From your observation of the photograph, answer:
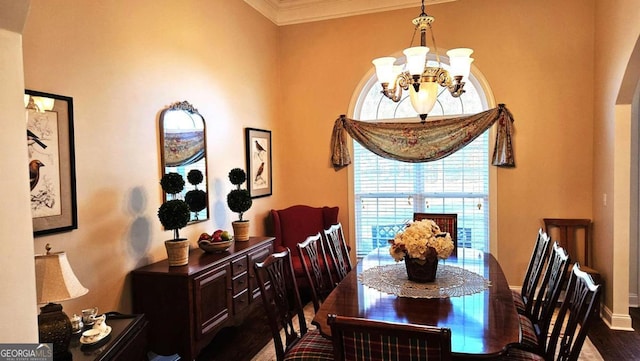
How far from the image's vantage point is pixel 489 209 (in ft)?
15.3

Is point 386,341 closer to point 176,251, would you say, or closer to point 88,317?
point 88,317

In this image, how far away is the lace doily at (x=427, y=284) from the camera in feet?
7.86

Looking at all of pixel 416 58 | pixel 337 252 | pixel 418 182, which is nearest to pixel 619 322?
pixel 418 182

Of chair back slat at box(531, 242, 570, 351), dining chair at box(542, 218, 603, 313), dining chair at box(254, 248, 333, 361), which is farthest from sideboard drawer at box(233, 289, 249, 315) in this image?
dining chair at box(542, 218, 603, 313)

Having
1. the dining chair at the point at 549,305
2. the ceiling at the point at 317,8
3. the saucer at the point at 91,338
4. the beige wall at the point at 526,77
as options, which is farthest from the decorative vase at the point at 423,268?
the ceiling at the point at 317,8

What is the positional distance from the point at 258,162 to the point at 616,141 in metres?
3.56

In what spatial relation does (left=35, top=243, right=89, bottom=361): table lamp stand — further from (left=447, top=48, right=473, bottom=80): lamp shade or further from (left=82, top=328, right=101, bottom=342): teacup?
(left=447, top=48, right=473, bottom=80): lamp shade

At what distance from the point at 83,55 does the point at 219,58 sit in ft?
5.30

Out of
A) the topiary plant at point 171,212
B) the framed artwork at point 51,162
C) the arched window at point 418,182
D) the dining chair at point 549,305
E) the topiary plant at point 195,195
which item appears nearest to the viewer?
the framed artwork at point 51,162

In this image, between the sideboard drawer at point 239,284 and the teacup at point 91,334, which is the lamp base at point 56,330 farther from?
the sideboard drawer at point 239,284

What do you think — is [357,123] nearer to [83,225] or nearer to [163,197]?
[163,197]

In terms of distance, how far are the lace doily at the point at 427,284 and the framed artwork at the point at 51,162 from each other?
1881 millimetres

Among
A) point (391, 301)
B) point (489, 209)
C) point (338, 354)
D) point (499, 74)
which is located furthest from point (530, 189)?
point (338, 354)

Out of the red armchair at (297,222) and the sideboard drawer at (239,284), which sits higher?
the red armchair at (297,222)
